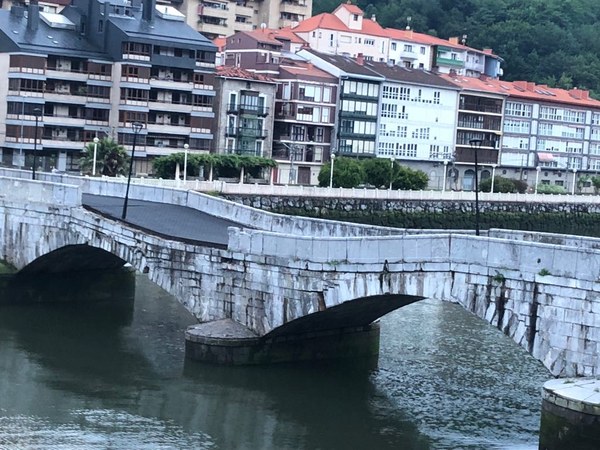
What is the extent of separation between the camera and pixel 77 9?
9662 centimetres

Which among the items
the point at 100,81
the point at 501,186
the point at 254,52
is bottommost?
the point at 501,186

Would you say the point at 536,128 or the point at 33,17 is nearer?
the point at 33,17

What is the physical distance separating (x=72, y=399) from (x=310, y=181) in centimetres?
7726

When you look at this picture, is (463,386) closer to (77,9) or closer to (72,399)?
(72,399)

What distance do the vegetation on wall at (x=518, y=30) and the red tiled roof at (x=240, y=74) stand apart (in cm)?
6074

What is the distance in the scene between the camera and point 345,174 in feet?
320

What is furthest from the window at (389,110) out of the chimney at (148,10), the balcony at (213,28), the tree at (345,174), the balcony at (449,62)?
the balcony at (213,28)

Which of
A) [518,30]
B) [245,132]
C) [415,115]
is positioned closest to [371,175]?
[245,132]

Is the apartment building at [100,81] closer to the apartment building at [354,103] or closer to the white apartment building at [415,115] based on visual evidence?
the apartment building at [354,103]

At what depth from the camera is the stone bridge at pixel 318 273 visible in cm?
A: 2989

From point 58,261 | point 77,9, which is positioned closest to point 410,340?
point 58,261

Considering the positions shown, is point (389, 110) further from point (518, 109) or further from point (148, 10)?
point (148, 10)

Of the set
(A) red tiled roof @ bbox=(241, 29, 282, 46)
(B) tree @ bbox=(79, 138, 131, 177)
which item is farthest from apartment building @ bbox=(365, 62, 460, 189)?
(B) tree @ bbox=(79, 138, 131, 177)

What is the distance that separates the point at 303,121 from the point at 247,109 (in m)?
6.85
